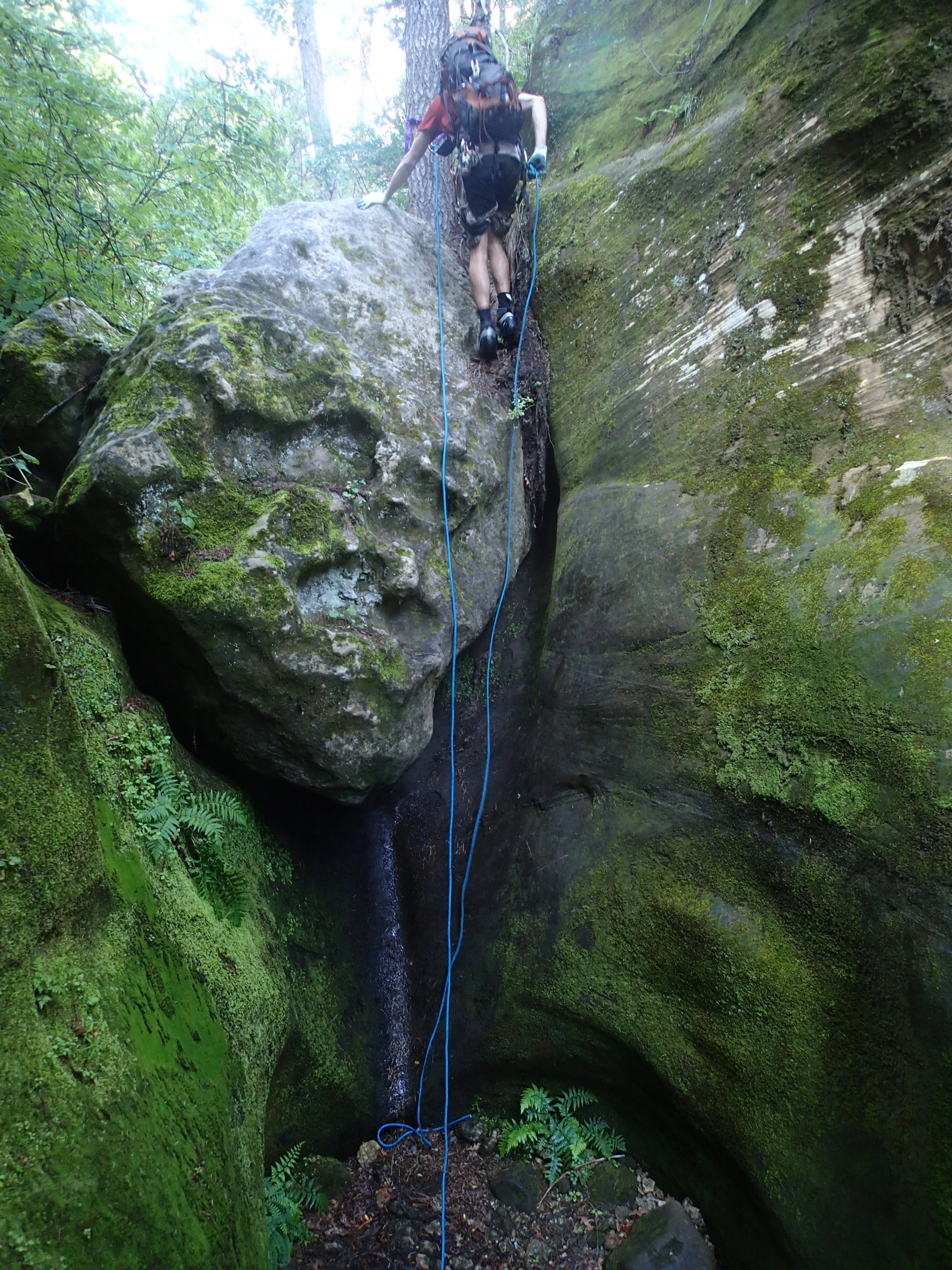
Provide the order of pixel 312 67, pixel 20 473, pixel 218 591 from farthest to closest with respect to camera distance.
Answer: pixel 312 67, pixel 20 473, pixel 218 591

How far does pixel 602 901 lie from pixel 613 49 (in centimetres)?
769

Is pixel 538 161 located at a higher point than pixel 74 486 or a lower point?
higher

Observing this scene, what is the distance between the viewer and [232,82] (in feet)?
25.9

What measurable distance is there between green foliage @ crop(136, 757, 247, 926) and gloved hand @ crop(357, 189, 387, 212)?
503cm

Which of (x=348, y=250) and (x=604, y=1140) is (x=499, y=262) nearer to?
(x=348, y=250)

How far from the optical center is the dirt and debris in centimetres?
340

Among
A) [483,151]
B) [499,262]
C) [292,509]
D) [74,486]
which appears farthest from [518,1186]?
[483,151]

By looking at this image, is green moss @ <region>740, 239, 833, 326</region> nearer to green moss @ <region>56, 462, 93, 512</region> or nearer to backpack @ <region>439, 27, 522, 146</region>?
backpack @ <region>439, 27, 522, 146</region>

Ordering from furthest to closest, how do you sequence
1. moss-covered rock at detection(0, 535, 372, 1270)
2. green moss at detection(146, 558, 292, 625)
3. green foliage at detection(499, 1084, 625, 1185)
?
green foliage at detection(499, 1084, 625, 1185) < green moss at detection(146, 558, 292, 625) < moss-covered rock at detection(0, 535, 372, 1270)

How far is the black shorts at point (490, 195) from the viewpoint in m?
5.21

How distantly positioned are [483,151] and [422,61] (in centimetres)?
328

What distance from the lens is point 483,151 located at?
16.9ft

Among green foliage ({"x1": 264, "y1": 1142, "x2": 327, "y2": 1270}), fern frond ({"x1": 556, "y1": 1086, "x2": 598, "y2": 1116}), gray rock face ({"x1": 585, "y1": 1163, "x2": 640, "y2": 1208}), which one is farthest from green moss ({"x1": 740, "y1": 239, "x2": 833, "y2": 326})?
green foliage ({"x1": 264, "y1": 1142, "x2": 327, "y2": 1270})

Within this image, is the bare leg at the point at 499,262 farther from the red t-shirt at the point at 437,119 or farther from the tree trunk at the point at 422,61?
the tree trunk at the point at 422,61
